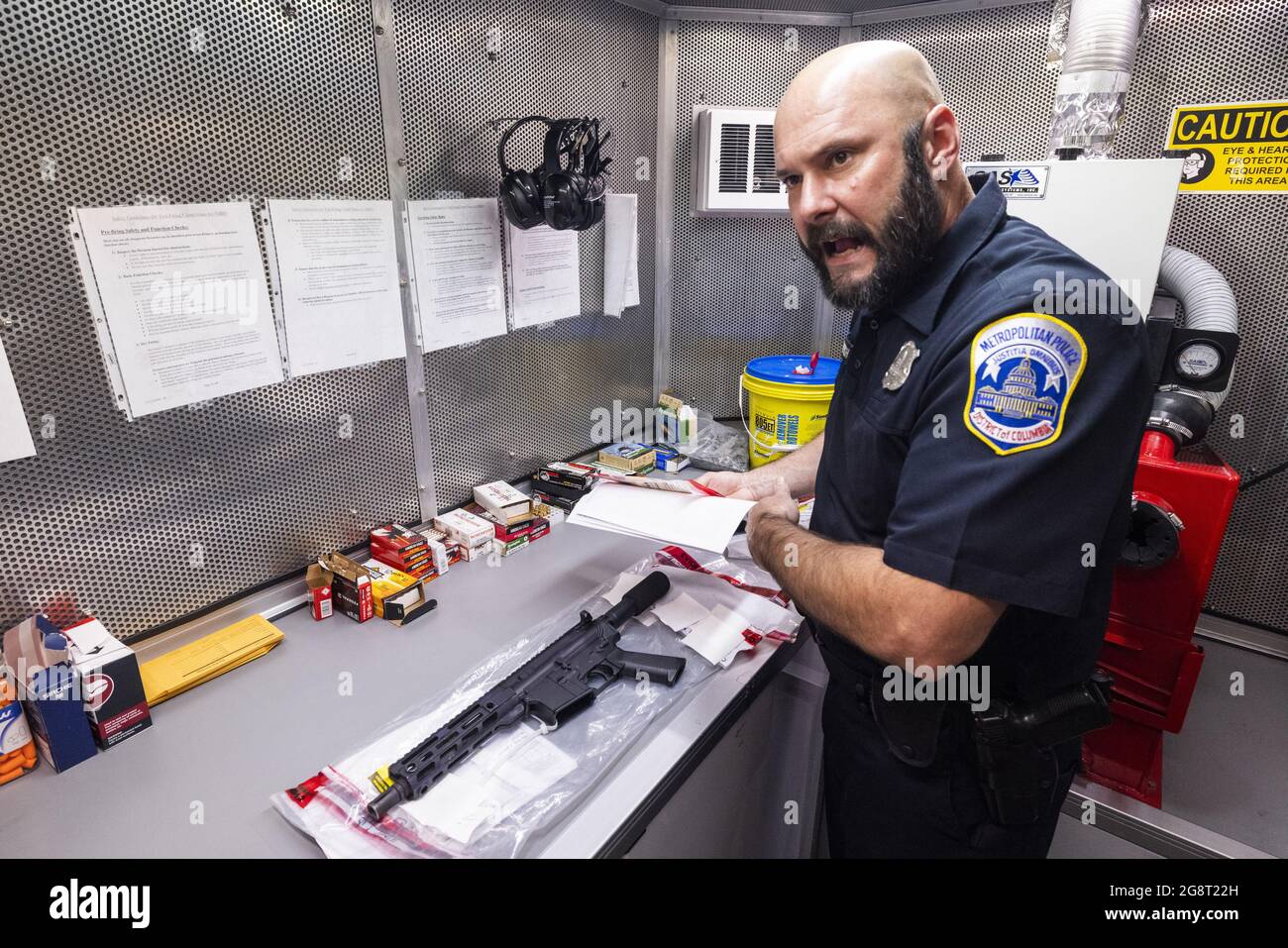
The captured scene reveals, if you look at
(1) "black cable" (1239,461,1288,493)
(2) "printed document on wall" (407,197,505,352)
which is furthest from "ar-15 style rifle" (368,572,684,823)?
(1) "black cable" (1239,461,1288,493)

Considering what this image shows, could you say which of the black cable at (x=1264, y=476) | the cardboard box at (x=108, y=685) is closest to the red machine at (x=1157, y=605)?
the black cable at (x=1264, y=476)

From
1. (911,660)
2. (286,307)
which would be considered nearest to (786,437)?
(911,660)

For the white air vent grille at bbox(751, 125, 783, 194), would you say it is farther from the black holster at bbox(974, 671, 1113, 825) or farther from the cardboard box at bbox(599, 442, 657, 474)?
the black holster at bbox(974, 671, 1113, 825)

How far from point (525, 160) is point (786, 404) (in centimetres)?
87

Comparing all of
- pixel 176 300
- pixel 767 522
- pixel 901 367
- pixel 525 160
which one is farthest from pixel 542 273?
pixel 901 367

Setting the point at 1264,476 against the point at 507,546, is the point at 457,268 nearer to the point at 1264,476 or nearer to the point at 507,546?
the point at 507,546

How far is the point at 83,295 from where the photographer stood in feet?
3.09

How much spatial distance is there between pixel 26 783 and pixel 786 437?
5.15 ft

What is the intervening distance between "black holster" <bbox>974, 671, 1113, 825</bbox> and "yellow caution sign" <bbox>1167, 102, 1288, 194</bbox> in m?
1.20

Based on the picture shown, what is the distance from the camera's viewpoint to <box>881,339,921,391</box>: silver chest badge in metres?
0.89

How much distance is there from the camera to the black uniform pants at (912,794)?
3.22 feet

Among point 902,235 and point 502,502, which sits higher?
point 902,235

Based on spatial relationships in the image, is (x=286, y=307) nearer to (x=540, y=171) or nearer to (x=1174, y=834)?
(x=540, y=171)

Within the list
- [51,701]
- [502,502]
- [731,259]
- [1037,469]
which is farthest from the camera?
[731,259]
